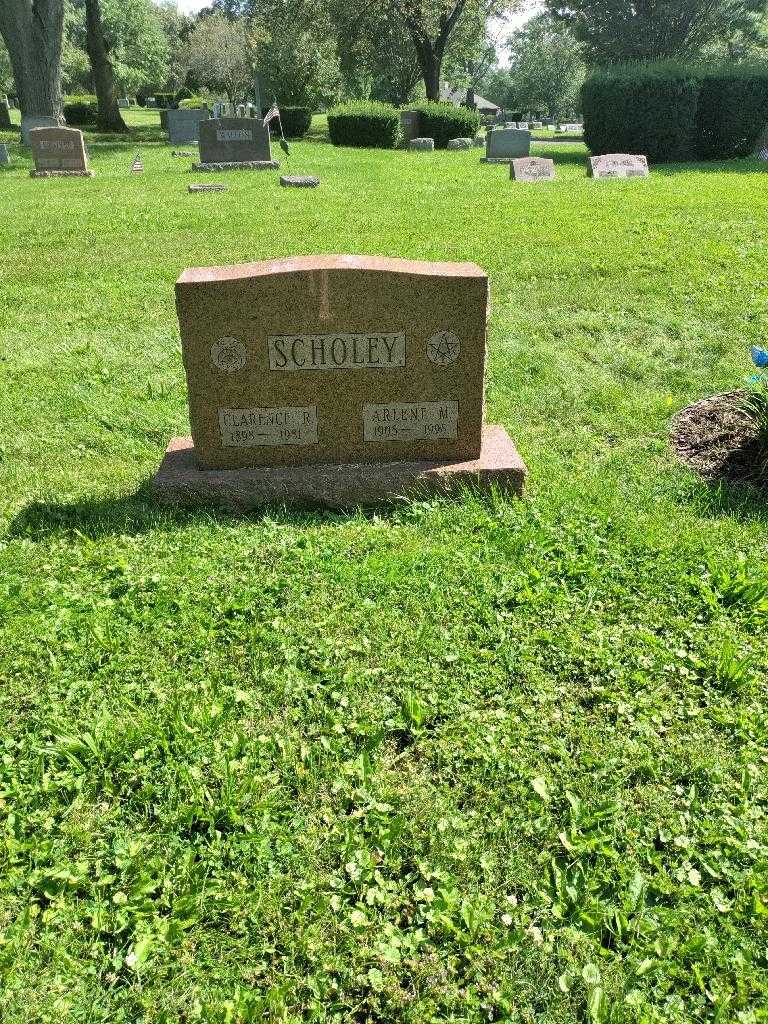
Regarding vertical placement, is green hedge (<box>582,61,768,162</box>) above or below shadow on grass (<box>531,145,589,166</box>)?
above

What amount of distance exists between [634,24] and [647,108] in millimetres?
22705

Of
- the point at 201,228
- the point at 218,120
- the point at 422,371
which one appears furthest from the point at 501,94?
the point at 422,371

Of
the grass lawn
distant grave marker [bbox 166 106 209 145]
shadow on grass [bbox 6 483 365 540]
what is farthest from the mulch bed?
distant grave marker [bbox 166 106 209 145]

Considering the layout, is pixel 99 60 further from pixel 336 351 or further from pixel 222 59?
pixel 336 351

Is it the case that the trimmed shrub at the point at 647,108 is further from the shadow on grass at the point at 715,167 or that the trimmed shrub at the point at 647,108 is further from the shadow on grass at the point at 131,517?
the shadow on grass at the point at 131,517

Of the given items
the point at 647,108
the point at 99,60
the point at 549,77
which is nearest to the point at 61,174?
the point at 99,60

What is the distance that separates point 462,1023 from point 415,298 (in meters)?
3.23

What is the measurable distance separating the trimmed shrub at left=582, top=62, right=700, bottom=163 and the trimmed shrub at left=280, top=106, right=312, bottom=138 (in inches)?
494

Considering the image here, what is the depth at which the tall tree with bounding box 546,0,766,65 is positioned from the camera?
38.1 meters

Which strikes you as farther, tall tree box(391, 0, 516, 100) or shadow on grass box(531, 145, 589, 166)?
tall tree box(391, 0, 516, 100)

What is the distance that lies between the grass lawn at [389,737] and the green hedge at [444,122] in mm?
25405

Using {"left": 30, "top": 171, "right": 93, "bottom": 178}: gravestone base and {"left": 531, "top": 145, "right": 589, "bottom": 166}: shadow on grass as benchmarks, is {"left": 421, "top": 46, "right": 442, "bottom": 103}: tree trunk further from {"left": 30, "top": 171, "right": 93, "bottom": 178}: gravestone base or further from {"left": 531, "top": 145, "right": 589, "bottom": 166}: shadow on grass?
{"left": 30, "top": 171, "right": 93, "bottom": 178}: gravestone base

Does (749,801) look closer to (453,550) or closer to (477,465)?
(453,550)

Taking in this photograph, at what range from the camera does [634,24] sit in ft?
126
